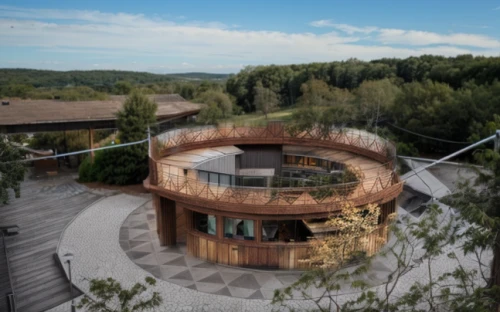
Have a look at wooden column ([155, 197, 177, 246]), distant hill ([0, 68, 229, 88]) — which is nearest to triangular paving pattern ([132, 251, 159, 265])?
wooden column ([155, 197, 177, 246])

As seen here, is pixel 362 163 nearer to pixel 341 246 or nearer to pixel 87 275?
pixel 341 246

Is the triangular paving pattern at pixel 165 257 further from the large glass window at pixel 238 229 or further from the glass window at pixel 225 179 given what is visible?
the glass window at pixel 225 179

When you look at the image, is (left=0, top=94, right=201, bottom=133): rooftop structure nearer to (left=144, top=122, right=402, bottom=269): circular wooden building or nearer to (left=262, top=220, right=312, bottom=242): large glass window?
(left=144, top=122, right=402, bottom=269): circular wooden building

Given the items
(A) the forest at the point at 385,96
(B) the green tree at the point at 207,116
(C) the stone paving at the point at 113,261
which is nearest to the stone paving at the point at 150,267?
(C) the stone paving at the point at 113,261

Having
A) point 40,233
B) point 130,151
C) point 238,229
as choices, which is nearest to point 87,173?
point 130,151

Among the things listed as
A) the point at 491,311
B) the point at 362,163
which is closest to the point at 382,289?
the point at 491,311

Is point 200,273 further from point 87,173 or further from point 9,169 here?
point 87,173
